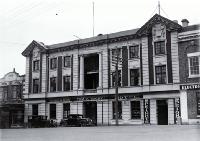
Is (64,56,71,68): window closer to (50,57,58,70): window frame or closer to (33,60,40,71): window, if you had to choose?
(50,57,58,70): window frame

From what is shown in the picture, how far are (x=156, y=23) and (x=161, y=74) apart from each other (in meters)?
5.95

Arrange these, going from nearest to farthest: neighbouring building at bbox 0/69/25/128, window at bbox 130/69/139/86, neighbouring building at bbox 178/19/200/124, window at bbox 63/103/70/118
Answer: neighbouring building at bbox 178/19/200/124
window at bbox 130/69/139/86
window at bbox 63/103/70/118
neighbouring building at bbox 0/69/25/128

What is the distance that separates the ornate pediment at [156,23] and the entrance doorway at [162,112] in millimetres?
8169

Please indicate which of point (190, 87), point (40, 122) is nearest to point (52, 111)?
point (40, 122)

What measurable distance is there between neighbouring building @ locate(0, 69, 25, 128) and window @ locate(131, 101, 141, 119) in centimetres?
1834

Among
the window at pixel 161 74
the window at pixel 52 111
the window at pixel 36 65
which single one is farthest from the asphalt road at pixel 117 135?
the window at pixel 36 65

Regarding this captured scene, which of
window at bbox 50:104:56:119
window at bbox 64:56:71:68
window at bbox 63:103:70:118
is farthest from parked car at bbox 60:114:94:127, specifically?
window at bbox 64:56:71:68

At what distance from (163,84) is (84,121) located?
9.77 metres

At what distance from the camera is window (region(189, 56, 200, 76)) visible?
34.2m

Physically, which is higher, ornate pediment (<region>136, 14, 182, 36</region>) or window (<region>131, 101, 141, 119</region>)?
ornate pediment (<region>136, 14, 182, 36</region>)

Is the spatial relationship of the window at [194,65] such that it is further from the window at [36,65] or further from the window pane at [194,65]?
the window at [36,65]

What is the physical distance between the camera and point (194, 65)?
1357 inches

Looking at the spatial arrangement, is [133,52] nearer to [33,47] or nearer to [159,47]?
[159,47]

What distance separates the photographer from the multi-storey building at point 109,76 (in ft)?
120
